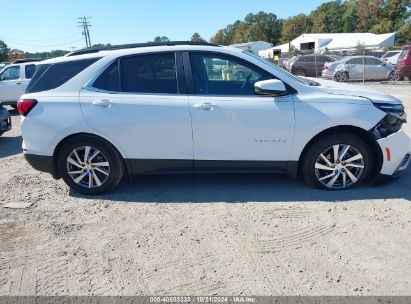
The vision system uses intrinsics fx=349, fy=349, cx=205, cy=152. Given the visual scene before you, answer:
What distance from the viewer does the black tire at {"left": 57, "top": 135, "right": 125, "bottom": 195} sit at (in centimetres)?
423

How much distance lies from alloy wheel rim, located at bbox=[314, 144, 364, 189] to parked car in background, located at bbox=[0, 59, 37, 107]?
434 inches

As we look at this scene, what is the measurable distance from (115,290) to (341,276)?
176 centimetres

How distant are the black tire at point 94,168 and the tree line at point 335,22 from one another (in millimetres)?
62909

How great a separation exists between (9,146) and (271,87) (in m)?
6.13

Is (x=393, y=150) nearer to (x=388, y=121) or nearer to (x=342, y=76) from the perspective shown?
(x=388, y=121)

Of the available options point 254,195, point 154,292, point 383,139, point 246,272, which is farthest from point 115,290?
point 383,139

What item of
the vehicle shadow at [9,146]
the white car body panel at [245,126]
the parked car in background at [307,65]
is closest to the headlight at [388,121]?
the white car body panel at [245,126]

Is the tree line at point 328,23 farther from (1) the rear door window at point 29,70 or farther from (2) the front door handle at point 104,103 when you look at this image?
(2) the front door handle at point 104,103

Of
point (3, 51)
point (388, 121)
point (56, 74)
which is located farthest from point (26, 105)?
point (3, 51)

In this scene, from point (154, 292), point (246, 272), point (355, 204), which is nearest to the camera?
point (154, 292)

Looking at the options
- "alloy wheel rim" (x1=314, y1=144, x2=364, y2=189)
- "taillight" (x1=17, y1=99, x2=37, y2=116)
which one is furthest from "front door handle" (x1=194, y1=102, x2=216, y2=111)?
"taillight" (x1=17, y1=99, x2=37, y2=116)

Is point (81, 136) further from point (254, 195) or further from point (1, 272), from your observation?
point (254, 195)

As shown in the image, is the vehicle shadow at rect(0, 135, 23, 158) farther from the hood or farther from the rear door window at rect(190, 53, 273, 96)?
the hood

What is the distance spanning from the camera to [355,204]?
3904 millimetres
